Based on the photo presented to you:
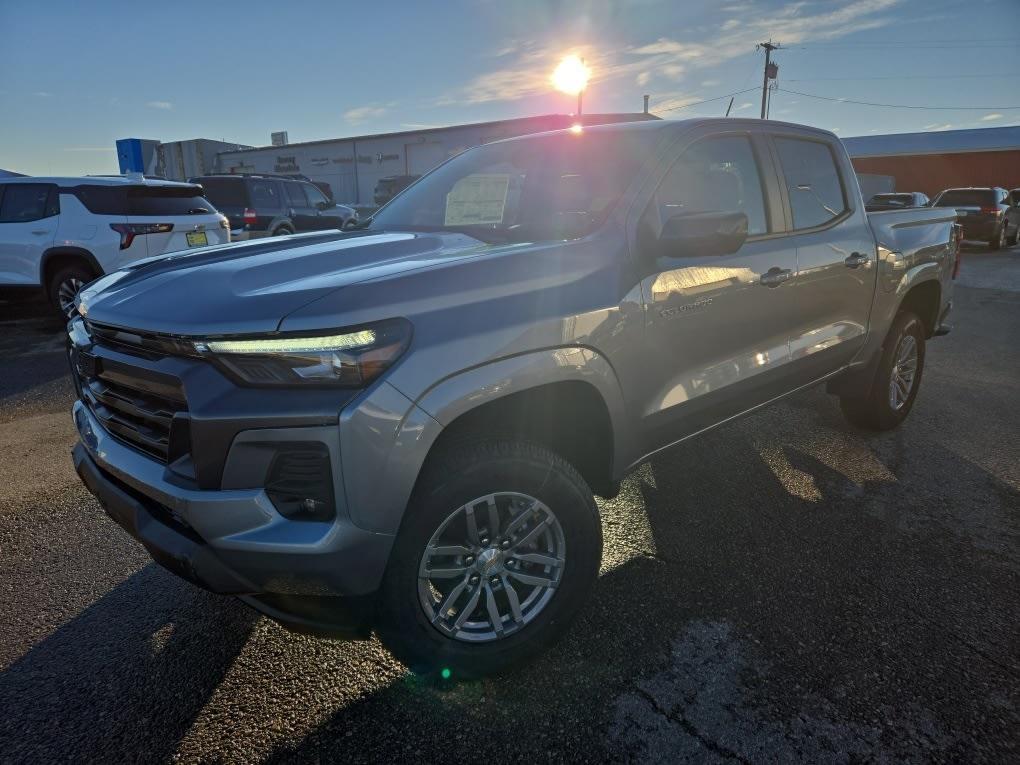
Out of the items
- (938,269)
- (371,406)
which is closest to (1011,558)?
(938,269)

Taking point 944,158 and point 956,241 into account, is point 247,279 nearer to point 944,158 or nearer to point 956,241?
point 956,241

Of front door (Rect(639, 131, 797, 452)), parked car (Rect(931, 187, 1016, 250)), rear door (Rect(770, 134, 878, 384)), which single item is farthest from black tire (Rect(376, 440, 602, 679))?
parked car (Rect(931, 187, 1016, 250))

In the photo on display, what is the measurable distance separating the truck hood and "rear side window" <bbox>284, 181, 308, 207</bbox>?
40.0 ft

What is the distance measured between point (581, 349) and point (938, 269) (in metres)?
3.57

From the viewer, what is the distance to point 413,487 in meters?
1.88

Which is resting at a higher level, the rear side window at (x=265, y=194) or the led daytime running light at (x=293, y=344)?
the rear side window at (x=265, y=194)

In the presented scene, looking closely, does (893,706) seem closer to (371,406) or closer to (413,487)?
(413,487)

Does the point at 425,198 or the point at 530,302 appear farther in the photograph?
the point at 425,198

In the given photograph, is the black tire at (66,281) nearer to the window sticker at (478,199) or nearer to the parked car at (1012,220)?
the window sticker at (478,199)

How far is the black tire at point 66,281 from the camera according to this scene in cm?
810

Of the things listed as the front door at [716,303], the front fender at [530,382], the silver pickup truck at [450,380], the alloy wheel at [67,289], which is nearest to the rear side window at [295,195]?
the alloy wheel at [67,289]

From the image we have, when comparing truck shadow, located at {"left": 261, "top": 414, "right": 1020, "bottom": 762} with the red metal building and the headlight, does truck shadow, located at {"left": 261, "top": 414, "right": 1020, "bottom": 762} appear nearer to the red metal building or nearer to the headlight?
the headlight

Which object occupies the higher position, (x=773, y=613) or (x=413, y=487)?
(x=413, y=487)

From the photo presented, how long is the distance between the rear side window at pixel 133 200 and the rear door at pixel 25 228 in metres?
0.42
